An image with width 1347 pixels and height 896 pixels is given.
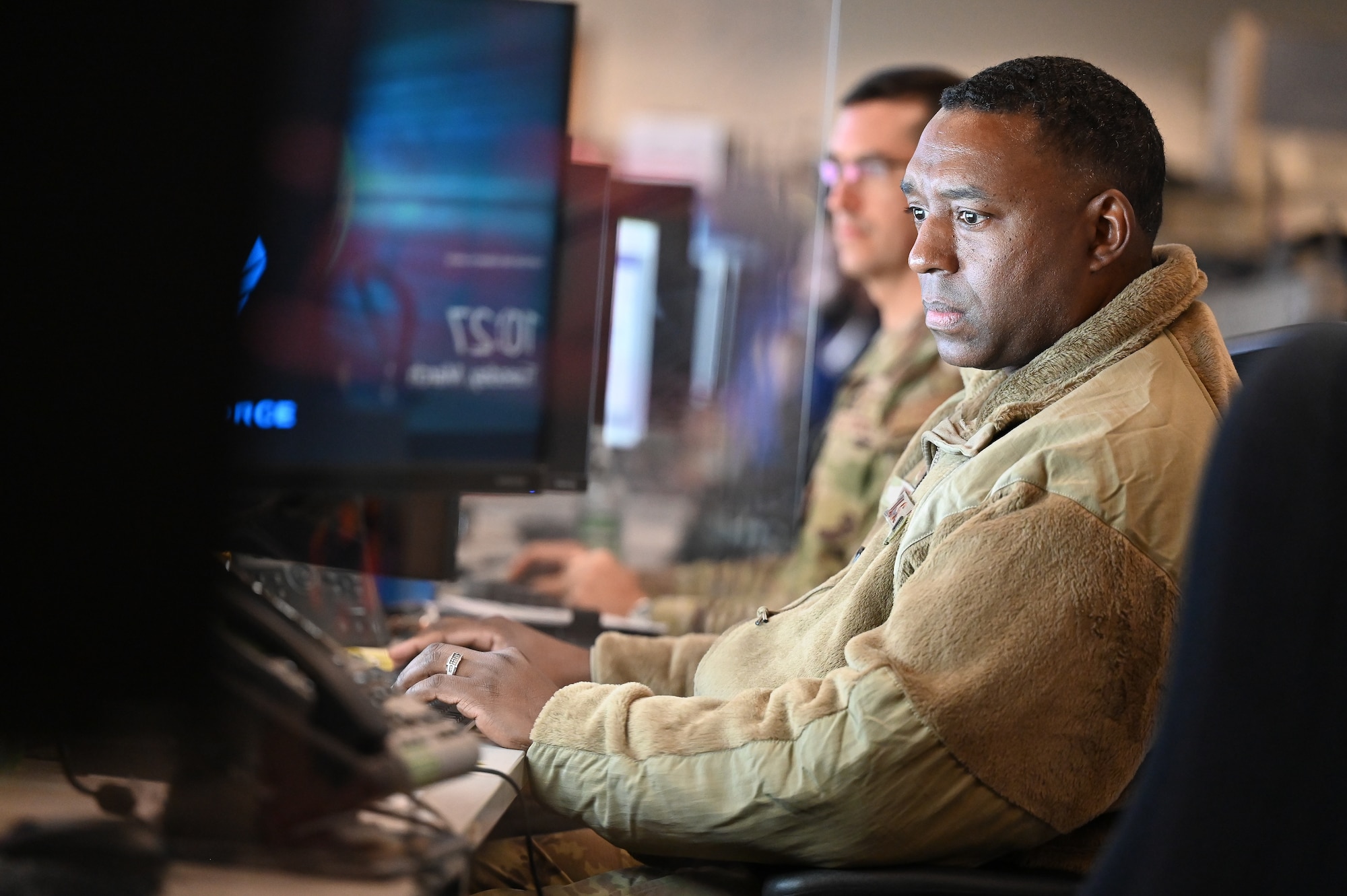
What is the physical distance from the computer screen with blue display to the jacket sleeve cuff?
367 mm

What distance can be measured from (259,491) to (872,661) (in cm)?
88

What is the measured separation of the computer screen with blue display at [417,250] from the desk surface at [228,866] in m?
0.69

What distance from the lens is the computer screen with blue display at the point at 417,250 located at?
4.97 feet

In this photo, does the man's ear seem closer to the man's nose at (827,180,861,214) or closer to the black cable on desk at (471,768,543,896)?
the black cable on desk at (471,768,543,896)

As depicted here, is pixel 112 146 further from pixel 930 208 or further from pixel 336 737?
pixel 930 208

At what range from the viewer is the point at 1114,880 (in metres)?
0.65

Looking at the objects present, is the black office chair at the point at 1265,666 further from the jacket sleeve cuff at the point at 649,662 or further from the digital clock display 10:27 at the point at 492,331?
the digital clock display 10:27 at the point at 492,331

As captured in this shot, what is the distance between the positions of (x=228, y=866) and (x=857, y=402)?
75.0 inches

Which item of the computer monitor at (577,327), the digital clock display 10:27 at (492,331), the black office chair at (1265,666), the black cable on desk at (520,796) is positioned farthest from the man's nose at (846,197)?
the black office chair at (1265,666)

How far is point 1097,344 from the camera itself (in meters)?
1.08

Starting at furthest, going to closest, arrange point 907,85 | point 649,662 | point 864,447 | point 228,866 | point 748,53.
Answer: point 748,53 < point 907,85 < point 864,447 < point 649,662 < point 228,866

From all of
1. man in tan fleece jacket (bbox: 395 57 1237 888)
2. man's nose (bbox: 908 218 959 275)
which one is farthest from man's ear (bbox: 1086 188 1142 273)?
man's nose (bbox: 908 218 959 275)

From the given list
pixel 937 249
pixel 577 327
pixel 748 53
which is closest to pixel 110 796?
pixel 937 249

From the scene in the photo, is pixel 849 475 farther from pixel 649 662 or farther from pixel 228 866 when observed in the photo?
pixel 228 866
